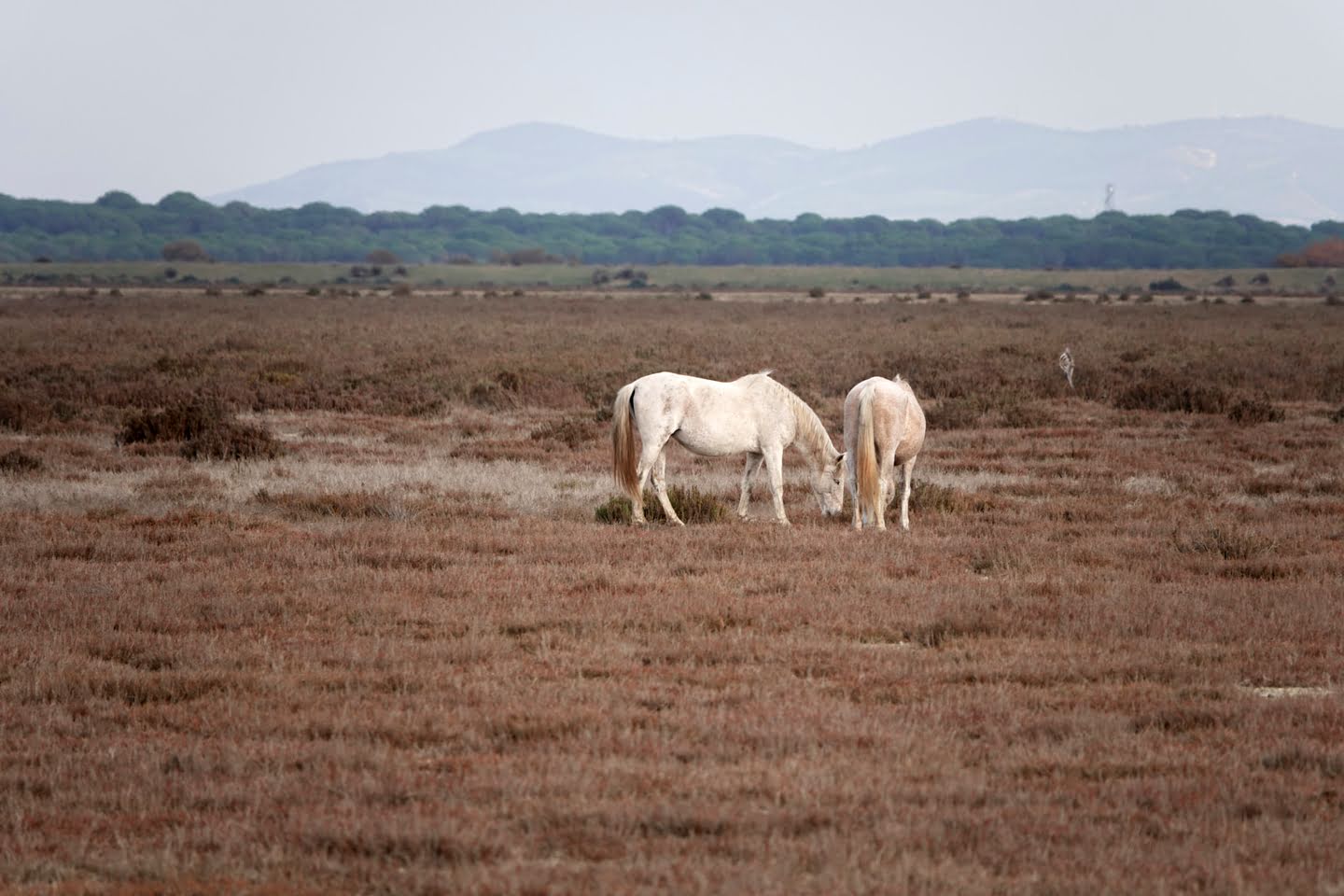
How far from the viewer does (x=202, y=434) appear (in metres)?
20.0

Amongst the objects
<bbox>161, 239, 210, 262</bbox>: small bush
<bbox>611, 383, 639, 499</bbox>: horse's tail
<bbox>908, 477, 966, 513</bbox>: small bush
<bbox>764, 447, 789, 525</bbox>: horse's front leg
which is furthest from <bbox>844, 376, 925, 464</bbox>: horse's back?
<bbox>161, 239, 210, 262</bbox>: small bush

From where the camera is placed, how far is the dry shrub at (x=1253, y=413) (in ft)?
79.6

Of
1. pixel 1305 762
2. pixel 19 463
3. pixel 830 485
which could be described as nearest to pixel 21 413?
pixel 19 463

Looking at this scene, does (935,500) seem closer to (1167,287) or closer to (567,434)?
(567,434)

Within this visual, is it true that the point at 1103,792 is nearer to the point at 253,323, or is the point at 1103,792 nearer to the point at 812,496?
the point at 812,496

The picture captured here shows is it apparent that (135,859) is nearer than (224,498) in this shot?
Yes

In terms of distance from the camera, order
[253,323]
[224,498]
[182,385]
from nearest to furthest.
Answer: [224,498]
[182,385]
[253,323]

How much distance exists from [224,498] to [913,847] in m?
11.7

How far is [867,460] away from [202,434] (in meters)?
10.7

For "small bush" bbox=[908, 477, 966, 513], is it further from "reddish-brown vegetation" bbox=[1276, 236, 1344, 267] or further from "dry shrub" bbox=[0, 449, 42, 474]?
"reddish-brown vegetation" bbox=[1276, 236, 1344, 267]

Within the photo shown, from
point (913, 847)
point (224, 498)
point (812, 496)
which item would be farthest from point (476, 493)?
point (913, 847)

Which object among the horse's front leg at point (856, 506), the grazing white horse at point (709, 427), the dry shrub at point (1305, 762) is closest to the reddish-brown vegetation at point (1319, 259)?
the grazing white horse at point (709, 427)

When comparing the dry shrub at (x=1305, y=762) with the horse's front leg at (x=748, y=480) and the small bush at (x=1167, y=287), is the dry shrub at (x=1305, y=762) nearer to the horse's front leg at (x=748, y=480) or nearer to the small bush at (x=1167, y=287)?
the horse's front leg at (x=748, y=480)

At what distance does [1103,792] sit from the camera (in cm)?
660
